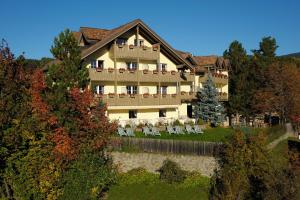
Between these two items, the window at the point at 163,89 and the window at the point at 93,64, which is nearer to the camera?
Result: the window at the point at 93,64

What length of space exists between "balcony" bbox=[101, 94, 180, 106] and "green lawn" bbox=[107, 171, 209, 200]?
43.1 ft

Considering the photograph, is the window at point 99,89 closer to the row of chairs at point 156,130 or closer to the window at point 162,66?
the row of chairs at point 156,130

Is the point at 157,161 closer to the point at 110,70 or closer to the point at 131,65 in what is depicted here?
the point at 110,70

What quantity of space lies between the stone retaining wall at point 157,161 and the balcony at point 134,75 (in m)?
11.8

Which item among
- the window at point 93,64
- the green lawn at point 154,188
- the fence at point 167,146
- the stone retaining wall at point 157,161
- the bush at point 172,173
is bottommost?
the green lawn at point 154,188

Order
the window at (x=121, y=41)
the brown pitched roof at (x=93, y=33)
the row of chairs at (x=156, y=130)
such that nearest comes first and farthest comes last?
the row of chairs at (x=156, y=130)
the brown pitched roof at (x=93, y=33)
the window at (x=121, y=41)

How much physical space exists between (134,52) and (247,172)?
879 inches

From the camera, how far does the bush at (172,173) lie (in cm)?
2945

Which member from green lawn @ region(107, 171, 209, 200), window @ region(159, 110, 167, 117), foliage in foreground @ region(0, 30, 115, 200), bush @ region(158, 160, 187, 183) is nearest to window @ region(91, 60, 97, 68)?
foliage in foreground @ region(0, 30, 115, 200)

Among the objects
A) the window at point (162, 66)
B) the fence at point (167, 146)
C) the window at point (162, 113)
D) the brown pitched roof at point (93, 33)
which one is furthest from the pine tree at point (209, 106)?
the fence at point (167, 146)

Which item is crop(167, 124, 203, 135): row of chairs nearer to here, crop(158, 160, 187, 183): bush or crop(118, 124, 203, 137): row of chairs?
crop(118, 124, 203, 137): row of chairs

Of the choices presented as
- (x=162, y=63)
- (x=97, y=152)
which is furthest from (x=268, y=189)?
(x=162, y=63)

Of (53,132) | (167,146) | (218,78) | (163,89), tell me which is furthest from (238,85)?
(53,132)

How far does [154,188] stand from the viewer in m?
29.2
